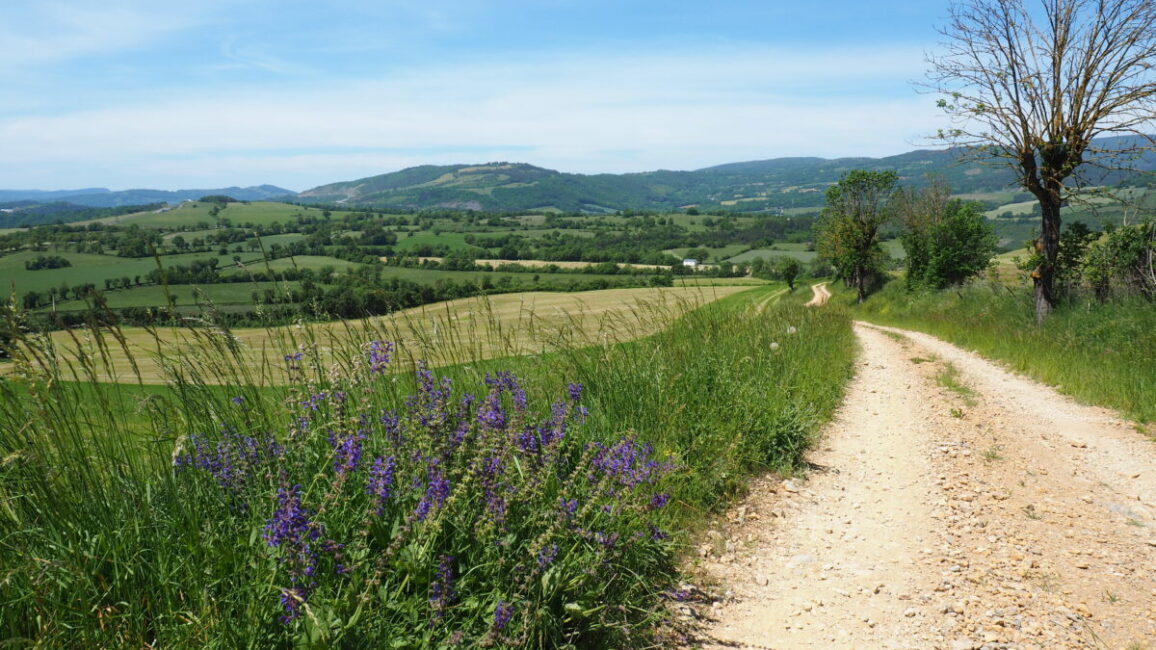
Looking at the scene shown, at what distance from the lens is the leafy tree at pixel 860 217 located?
145 ft

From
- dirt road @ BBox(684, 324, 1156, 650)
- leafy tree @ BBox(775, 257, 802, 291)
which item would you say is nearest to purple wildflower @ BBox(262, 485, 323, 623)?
dirt road @ BBox(684, 324, 1156, 650)

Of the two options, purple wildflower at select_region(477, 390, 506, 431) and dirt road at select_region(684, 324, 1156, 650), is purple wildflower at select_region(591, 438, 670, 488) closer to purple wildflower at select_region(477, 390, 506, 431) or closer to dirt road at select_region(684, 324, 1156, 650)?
purple wildflower at select_region(477, 390, 506, 431)

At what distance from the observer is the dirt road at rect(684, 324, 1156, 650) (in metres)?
3.45

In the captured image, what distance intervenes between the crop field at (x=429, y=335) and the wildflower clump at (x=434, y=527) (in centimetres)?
56

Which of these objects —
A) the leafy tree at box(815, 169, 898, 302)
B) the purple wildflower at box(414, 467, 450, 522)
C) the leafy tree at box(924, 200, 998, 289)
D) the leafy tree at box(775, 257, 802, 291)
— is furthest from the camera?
the leafy tree at box(775, 257, 802, 291)

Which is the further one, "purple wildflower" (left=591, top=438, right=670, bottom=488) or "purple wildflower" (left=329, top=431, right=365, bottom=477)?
"purple wildflower" (left=591, top=438, right=670, bottom=488)

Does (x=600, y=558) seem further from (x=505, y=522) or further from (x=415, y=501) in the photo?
(x=415, y=501)

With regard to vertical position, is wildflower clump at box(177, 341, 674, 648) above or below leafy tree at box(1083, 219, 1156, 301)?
below

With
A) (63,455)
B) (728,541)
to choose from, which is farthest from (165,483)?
(728,541)

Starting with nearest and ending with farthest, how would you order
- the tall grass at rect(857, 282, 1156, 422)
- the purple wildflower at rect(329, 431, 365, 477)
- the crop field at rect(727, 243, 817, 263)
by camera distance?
the purple wildflower at rect(329, 431, 365, 477) → the tall grass at rect(857, 282, 1156, 422) → the crop field at rect(727, 243, 817, 263)

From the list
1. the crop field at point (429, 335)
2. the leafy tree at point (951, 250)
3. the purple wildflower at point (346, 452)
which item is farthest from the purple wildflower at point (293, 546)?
the leafy tree at point (951, 250)

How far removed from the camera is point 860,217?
45125mm

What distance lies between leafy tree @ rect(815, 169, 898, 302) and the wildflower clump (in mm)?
44516

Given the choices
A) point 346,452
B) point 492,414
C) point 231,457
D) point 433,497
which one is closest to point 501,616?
point 433,497
